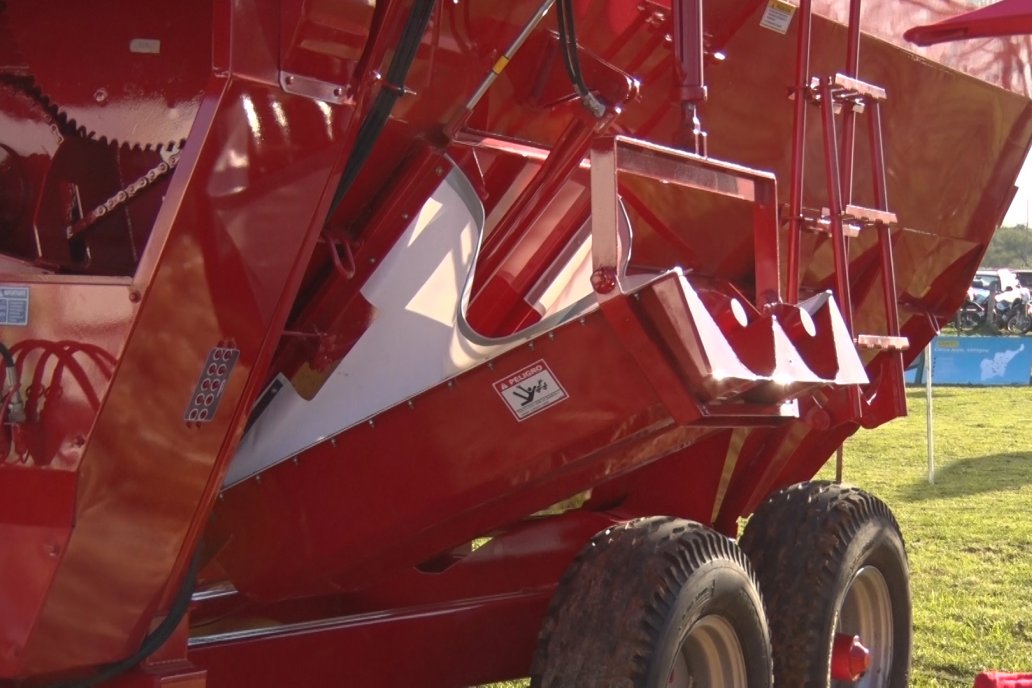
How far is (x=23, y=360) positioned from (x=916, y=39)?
3394 mm

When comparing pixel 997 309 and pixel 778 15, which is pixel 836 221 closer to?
pixel 778 15

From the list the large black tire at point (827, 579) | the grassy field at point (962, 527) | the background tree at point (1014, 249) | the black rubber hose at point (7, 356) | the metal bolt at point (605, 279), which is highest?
the background tree at point (1014, 249)

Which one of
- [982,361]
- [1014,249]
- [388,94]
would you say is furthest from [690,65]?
[1014,249]

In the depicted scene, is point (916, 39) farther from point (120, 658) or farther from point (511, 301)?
point (120, 658)

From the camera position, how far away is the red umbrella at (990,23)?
4.46 m

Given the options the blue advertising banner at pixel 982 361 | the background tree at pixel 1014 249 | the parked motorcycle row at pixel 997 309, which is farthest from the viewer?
the background tree at pixel 1014 249

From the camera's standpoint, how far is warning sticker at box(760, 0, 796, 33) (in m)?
4.05

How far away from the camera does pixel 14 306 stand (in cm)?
254

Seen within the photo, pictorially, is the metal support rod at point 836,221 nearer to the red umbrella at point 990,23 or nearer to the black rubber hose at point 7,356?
the red umbrella at point 990,23

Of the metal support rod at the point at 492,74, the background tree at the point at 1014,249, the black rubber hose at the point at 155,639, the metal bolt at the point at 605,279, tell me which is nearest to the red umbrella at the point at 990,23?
the metal support rod at the point at 492,74

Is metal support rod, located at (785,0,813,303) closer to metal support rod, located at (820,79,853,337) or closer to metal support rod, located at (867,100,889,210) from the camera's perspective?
metal support rod, located at (820,79,853,337)

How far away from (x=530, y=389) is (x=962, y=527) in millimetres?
6305

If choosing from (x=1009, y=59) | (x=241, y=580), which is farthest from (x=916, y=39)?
(x=241, y=580)

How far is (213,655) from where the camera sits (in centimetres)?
297
